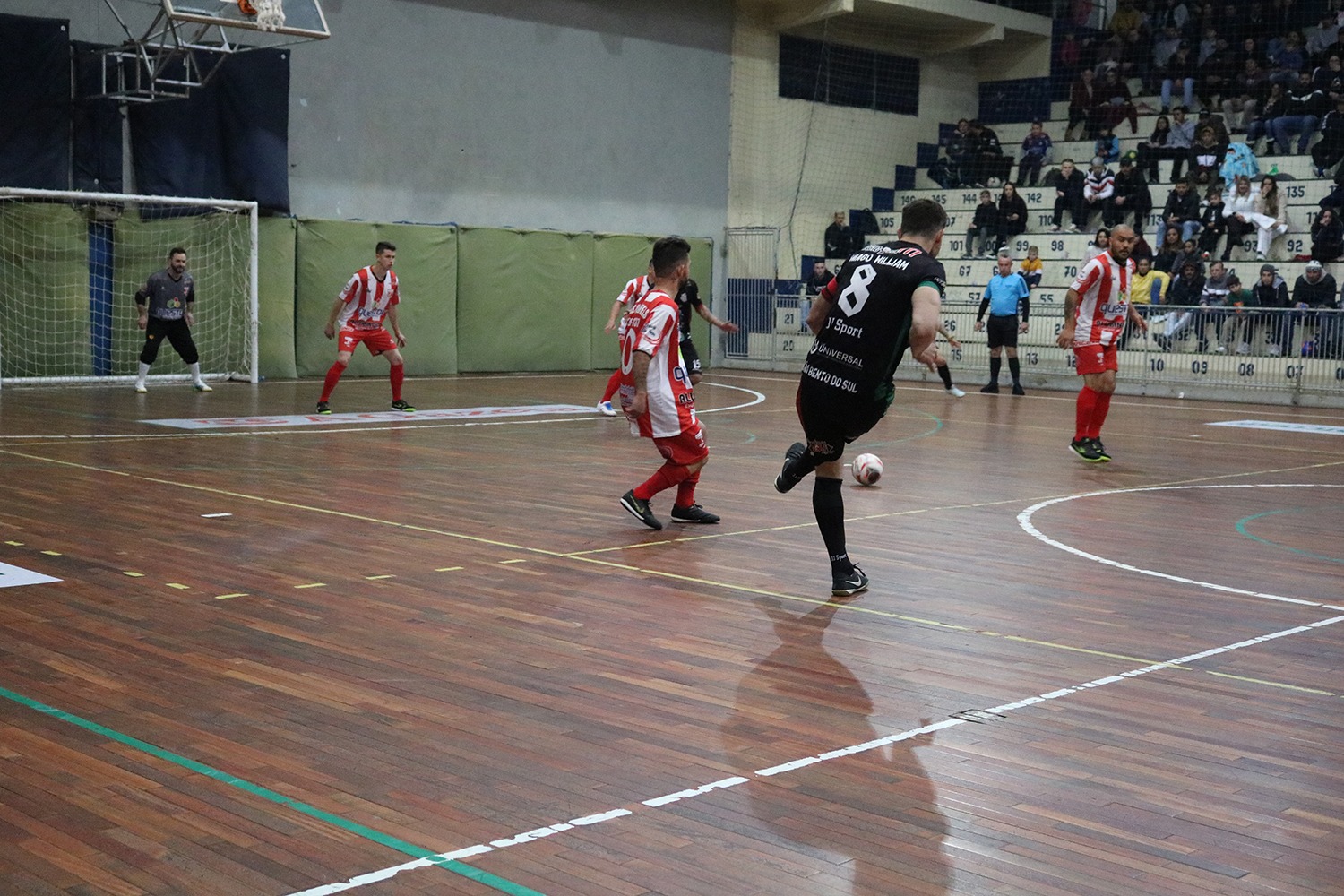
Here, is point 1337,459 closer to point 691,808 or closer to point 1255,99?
point 691,808

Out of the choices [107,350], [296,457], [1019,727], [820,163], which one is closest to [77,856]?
[1019,727]

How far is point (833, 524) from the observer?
7.25 metres

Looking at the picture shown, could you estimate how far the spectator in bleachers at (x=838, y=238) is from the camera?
3025 centimetres

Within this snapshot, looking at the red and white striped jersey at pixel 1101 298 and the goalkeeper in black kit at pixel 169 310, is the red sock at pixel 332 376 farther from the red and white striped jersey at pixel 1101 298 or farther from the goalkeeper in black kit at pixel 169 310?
the red and white striped jersey at pixel 1101 298

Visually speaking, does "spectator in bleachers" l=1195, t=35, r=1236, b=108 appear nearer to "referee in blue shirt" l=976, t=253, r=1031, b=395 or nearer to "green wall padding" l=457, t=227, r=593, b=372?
"referee in blue shirt" l=976, t=253, r=1031, b=395

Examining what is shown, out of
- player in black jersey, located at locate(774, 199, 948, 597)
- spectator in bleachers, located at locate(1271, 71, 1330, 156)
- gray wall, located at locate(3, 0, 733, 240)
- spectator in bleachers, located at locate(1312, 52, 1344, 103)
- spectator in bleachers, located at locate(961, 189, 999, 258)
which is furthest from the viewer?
spectator in bleachers, located at locate(961, 189, 999, 258)

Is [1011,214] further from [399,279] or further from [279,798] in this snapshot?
[279,798]

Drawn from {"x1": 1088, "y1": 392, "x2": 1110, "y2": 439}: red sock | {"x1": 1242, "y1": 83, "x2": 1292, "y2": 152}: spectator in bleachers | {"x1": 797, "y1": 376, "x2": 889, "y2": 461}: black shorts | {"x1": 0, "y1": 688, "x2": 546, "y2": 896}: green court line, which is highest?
{"x1": 1242, "y1": 83, "x2": 1292, "y2": 152}: spectator in bleachers

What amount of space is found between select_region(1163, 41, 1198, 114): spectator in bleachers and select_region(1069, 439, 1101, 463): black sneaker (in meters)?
19.2

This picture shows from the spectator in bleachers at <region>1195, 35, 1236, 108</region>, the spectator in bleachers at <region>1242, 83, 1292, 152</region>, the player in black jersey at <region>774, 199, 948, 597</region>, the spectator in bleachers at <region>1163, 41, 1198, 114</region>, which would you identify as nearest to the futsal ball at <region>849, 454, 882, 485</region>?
the player in black jersey at <region>774, 199, 948, 597</region>

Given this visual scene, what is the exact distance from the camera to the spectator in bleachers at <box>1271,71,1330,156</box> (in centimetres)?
2742

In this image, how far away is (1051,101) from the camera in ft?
110

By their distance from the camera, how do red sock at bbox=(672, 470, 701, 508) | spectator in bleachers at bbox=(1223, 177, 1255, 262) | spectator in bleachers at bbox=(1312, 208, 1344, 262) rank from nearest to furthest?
red sock at bbox=(672, 470, 701, 508), spectator in bleachers at bbox=(1312, 208, 1344, 262), spectator in bleachers at bbox=(1223, 177, 1255, 262)

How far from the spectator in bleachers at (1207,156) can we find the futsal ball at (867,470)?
18.7 m
